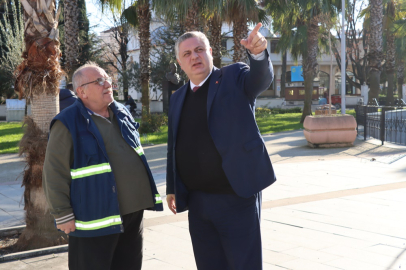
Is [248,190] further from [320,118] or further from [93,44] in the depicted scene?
[93,44]

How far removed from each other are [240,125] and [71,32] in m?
13.9

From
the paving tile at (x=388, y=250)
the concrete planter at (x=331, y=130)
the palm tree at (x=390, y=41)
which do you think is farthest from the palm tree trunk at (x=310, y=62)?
the paving tile at (x=388, y=250)

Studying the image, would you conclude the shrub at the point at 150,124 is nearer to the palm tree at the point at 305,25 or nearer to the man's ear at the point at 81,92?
the palm tree at the point at 305,25

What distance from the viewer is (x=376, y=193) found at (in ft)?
23.5

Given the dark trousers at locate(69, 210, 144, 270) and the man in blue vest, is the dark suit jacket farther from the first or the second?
the dark trousers at locate(69, 210, 144, 270)

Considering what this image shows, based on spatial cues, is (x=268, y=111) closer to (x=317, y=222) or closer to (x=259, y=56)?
(x=317, y=222)

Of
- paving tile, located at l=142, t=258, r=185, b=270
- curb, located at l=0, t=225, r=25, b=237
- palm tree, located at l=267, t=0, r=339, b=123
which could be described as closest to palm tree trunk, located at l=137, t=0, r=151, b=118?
palm tree, located at l=267, t=0, r=339, b=123

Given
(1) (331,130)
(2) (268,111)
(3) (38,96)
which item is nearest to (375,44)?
(2) (268,111)

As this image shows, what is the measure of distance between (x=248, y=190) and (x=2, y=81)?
107 ft

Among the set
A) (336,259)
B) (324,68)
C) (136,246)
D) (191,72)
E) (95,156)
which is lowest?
(336,259)

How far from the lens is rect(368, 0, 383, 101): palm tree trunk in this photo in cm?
2198

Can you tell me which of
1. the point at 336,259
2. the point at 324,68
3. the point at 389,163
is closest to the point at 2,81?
the point at 389,163

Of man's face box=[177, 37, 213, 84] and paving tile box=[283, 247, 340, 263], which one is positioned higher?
man's face box=[177, 37, 213, 84]

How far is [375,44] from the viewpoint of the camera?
75.8ft
